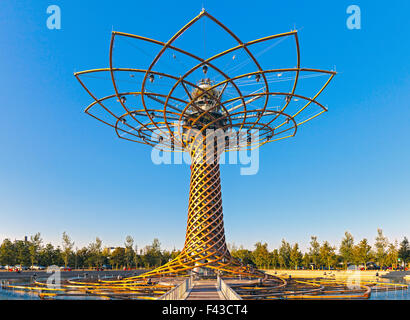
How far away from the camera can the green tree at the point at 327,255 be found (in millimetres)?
50281

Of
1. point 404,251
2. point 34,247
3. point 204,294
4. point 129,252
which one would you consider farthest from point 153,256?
point 204,294

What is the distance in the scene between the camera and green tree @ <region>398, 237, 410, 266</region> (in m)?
54.2

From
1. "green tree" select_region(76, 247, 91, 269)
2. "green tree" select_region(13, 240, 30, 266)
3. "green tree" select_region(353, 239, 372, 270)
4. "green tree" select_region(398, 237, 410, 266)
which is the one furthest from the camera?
"green tree" select_region(76, 247, 91, 269)

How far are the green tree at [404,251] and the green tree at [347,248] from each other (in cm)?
950

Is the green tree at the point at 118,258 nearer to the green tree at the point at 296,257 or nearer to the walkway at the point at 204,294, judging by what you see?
the green tree at the point at 296,257

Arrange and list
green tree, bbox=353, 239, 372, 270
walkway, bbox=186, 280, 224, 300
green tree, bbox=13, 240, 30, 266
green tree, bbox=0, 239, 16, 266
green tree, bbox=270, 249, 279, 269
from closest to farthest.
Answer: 1. walkway, bbox=186, 280, 224, 300
2. green tree, bbox=353, 239, 372, 270
3. green tree, bbox=13, 240, 30, 266
4. green tree, bbox=0, 239, 16, 266
5. green tree, bbox=270, 249, 279, 269

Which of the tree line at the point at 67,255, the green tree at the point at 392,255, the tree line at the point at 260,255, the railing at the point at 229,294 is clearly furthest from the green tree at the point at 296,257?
the railing at the point at 229,294

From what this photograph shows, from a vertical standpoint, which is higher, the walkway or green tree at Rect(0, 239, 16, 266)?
the walkway

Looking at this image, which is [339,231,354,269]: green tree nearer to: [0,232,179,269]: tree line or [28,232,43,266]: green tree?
[0,232,179,269]: tree line

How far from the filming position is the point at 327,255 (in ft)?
169

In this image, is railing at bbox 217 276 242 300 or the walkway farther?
the walkway

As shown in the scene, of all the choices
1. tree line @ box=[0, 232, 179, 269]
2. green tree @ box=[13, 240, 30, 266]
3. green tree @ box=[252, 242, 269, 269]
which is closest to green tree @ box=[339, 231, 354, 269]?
green tree @ box=[252, 242, 269, 269]

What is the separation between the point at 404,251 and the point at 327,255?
14.8 meters
